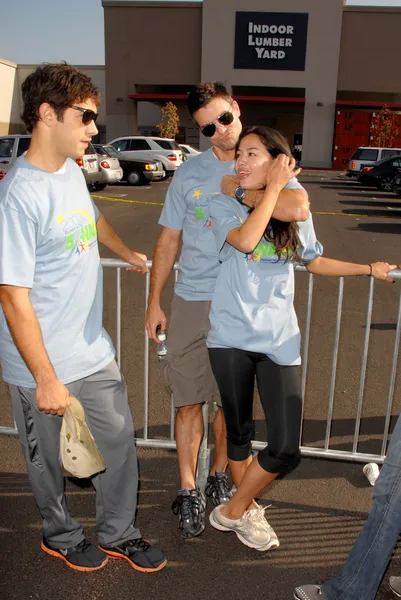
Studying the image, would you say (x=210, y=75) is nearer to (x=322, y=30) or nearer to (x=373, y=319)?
(x=322, y=30)

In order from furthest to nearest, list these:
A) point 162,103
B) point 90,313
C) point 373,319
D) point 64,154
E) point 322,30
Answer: point 162,103 → point 322,30 → point 373,319 → point 90,313 → point 64,154

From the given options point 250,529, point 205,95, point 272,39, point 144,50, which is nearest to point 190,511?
point 250,529

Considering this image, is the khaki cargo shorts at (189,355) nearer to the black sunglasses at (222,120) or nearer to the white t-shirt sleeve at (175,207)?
the white t-shirt sleeve at (175,207)

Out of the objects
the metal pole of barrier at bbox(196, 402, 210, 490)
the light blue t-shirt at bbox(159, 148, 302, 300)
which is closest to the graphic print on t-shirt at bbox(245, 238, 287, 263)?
the light blue t-shirt at bbox(159, 148, 302, 300)

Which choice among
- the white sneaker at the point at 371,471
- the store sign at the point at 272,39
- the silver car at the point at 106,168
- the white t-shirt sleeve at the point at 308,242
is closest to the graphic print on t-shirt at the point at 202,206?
the white t-shirt sleeve at the point at 308,242

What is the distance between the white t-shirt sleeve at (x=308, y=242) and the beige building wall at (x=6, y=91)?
5614cm

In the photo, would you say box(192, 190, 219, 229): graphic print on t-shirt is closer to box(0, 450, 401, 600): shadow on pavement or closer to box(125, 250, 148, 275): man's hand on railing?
box(125, 250, 148, 275): man's hand on railing

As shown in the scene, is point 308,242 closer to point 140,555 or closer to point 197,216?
point 197,216

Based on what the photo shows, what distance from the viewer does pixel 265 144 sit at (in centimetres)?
274

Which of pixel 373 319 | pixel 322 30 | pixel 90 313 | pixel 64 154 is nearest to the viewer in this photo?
pixel 64 154

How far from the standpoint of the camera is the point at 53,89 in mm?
2488

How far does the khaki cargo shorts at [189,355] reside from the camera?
3289mm

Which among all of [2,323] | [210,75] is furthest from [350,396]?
[210,75]

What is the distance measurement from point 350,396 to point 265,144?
304 centimetres
